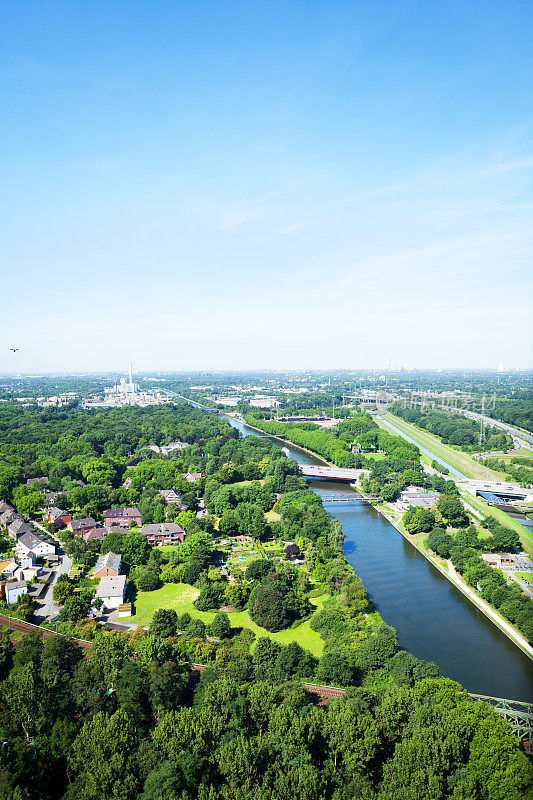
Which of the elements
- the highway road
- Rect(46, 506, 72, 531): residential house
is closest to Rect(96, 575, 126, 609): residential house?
Rect(46, 506, 72, 531): residential house

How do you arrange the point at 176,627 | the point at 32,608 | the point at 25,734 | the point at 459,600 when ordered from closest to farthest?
the point at 25,734
the point at 176,627
the point at 32,608
the point at 459,600

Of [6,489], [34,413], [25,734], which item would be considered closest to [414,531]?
[25,734]

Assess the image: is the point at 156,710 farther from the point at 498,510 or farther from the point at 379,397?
the point at 379,397

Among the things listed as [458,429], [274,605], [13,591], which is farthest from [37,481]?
[458,429]

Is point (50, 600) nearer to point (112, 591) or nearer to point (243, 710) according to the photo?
point (112, 591)

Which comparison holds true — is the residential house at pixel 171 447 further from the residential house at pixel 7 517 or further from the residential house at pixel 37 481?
the residential house at pixel 7 517
